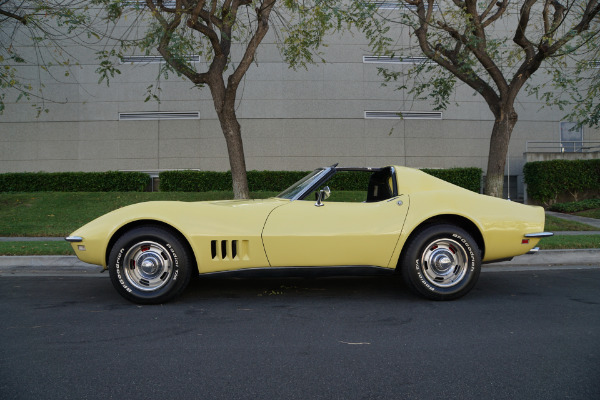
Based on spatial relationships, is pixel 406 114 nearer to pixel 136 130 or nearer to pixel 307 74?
pixel 307 74

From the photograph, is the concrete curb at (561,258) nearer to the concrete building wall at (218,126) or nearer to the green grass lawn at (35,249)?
the green grass lawn at (35,249)

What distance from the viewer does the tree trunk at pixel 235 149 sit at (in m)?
10.9

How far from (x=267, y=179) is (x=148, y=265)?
37.2ft

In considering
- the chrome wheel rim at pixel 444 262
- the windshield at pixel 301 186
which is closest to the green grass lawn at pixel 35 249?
the windshield at pixel 301 186

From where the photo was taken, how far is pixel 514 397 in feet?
7.93

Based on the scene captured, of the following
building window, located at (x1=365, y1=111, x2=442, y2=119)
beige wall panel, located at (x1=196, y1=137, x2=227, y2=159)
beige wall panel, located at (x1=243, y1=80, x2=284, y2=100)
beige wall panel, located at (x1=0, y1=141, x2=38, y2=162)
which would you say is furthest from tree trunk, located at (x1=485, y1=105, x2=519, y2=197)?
beige wall panel, located at (x1=0, y1=141, x2=38, y2=162)

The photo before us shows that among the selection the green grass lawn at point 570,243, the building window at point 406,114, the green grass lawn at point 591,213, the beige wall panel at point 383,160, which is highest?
the building window at point 406,114

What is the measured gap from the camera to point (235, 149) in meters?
11.1

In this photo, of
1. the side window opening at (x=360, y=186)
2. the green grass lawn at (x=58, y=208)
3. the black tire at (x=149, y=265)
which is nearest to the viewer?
the black tire at (x=149, y=265)

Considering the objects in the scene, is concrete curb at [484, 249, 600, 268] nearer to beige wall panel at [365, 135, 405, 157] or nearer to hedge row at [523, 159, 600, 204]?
hedge row at [523, 159, 600, 204]

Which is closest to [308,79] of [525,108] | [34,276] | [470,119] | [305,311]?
[470,119]

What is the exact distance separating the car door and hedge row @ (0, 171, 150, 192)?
40.7 feet

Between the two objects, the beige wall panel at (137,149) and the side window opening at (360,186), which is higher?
the beige wall panel at (137,149)

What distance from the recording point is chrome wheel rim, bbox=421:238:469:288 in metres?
4.44
